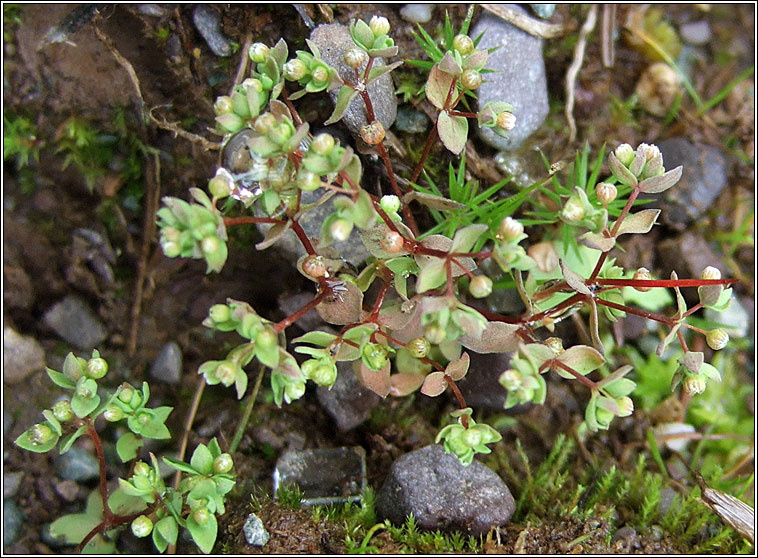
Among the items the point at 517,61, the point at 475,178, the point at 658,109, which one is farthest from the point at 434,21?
the point at 658,109

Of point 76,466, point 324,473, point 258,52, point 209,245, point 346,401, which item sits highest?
point 258,52

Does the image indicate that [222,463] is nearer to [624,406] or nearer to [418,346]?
[418,346]

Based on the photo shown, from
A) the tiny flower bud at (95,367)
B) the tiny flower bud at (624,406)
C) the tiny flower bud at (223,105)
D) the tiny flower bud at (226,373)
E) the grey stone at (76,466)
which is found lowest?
the grey stone at (76,466)

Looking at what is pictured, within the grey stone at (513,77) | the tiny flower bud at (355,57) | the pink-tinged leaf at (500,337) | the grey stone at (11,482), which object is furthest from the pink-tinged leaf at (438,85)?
the grey stone at (11,482)

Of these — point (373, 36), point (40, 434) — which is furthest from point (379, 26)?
point (40, 434)

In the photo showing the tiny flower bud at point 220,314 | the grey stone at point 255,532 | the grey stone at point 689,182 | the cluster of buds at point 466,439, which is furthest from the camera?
the grey stone at point 689,182

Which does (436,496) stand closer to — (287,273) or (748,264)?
(287,273)

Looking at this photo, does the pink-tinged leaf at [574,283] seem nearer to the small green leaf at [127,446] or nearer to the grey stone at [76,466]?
the small green leaf at [127,446]
